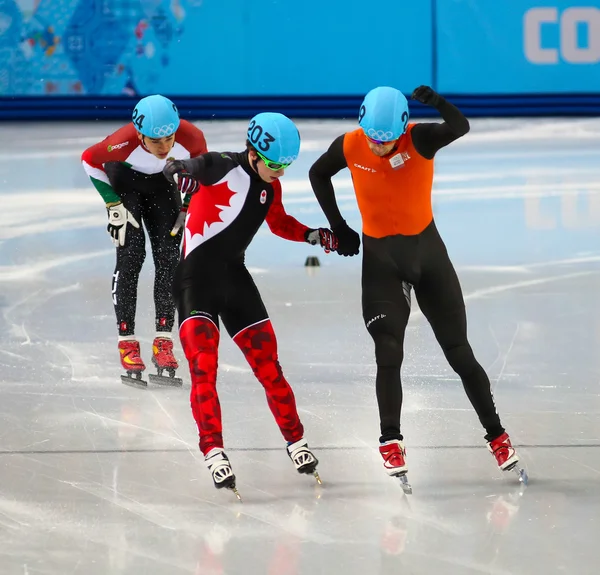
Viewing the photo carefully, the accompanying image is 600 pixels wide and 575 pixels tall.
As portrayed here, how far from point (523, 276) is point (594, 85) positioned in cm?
870

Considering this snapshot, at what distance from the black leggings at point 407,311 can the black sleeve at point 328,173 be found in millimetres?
269

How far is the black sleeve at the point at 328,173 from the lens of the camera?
448 cm

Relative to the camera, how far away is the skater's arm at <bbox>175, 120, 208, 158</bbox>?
579 cm

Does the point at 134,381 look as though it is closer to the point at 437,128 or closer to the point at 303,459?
the point at 303,459

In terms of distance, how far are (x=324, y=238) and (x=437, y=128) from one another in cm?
65

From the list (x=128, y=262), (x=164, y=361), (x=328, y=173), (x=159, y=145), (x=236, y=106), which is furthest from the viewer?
(x=236, y=106)

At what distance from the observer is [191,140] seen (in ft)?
19.0

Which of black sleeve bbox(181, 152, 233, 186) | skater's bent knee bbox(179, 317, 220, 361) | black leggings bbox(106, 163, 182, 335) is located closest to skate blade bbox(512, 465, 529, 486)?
skater's bent knee bbox(179, 317, 220, 361)

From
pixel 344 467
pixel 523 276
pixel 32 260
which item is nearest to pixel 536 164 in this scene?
pixel 523 276

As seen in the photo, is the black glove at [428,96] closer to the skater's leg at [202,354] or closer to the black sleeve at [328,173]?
the black sleeve at [328,173]

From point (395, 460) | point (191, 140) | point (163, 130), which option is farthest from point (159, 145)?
point (395, 460)

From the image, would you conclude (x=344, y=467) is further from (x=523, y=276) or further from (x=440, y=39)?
(x=440, y=39)

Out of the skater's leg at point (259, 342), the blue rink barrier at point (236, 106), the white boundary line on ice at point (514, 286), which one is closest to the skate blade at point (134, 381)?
the skater's leg at point (259, 342)

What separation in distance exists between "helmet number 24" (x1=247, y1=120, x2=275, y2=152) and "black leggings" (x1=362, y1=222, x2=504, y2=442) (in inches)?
24.1
